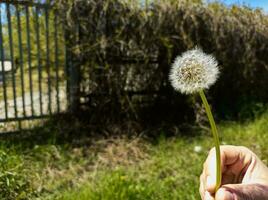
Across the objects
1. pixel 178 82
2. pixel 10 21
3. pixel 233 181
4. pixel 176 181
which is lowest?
pixel 176 181

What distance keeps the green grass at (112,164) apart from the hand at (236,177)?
5.96ft

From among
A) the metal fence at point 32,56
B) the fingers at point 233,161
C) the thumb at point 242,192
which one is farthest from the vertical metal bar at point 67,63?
the thumb at point 242,192

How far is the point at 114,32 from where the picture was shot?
497cm

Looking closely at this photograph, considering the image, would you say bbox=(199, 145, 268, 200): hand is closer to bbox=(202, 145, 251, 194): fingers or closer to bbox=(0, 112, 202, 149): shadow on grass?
bbox=(202, 145, 251, 194): fingers

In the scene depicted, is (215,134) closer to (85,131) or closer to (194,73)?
(194,73)

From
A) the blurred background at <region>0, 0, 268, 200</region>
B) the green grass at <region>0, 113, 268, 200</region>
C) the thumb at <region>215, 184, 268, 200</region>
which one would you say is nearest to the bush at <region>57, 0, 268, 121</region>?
the blurred background at <region>0, 0, 268, 200</region>

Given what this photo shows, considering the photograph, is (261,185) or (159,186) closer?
(261,185)

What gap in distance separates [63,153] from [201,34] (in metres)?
2.53

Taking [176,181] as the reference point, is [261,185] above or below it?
above

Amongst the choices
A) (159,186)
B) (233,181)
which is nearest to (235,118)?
(159,186)

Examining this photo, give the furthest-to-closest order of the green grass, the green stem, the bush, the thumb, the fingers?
the bush
the green grass
the fingers
the thumb
the green stem

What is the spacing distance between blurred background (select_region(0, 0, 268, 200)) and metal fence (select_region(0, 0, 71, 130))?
13 mm

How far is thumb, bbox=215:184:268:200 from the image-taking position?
35.9 inches

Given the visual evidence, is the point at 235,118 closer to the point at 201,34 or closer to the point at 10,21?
the point at 201,34
